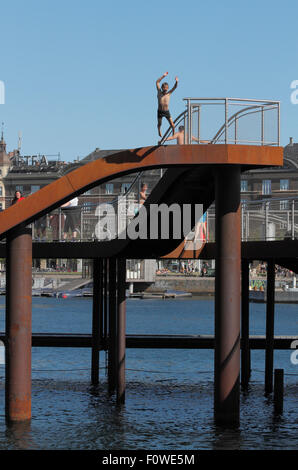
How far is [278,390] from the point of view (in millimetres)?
28781

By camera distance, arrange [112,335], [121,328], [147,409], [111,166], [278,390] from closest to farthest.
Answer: [111,166] < [278,390] < [121,328] < [147,409] < [112,335]

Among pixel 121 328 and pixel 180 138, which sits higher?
pixel 180 138

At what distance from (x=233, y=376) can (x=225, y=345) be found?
32.6 inches

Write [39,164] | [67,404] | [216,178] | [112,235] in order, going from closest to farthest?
[216,178], [112,235], [67,404], [39,164]

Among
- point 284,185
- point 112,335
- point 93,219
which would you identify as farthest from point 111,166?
point 284,185

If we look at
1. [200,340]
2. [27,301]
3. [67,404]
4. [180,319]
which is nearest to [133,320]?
[180,319]

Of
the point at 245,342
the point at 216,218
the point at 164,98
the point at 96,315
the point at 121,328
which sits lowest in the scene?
the point at 245,342

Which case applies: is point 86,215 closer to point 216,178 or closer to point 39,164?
point 216,178

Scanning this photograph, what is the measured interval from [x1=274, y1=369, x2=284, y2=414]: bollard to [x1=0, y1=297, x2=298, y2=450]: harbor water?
0.31m

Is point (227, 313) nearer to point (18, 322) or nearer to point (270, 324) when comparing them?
point (18, 322)

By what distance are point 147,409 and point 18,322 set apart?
8149mm

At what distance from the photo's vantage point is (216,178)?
987 inches

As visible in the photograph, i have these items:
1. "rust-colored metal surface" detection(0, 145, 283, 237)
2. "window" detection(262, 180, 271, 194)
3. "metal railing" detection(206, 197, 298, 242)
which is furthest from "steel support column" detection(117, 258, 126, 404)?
"window" detection(262, 180, 271, 194)
